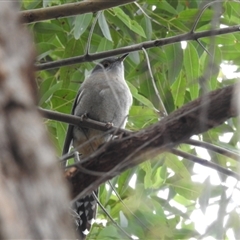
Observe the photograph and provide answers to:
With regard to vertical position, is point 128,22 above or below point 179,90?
above

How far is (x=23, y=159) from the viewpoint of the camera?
1.11m

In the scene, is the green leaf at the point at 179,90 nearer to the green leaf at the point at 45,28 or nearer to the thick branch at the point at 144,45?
the thick branch at the point at 144,45

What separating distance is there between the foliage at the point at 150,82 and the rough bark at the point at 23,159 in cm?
287

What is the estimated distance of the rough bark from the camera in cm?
106

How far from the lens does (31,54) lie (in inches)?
45.9

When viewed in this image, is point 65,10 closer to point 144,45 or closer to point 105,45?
point 144,45

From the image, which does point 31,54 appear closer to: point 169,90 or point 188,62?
point 188,62

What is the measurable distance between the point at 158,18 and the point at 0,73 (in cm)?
366

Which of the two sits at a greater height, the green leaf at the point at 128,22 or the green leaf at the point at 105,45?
the green leaf at the point at 128,22

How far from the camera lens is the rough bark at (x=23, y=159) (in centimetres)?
106

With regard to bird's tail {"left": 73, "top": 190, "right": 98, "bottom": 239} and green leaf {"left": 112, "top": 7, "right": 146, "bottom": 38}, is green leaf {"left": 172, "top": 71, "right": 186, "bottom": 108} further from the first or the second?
bird's tail {"left": 73, "top": 190, "right": 98, "bottom": 239}

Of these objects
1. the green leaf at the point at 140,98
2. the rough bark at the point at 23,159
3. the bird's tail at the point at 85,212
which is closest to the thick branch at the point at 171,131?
the rough bark at the point at 23,159

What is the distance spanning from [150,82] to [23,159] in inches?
137

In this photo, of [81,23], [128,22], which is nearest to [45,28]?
[81,23]
